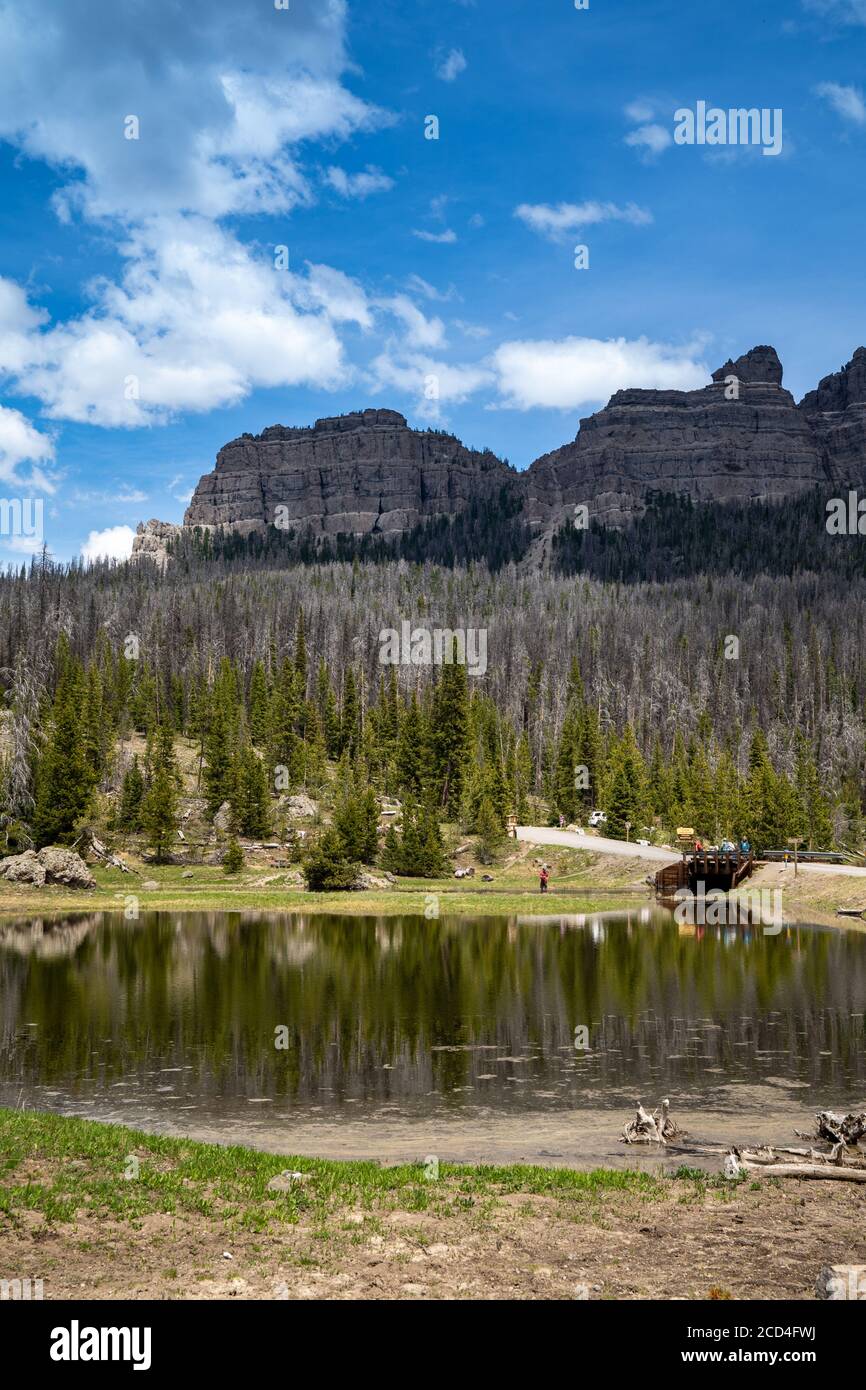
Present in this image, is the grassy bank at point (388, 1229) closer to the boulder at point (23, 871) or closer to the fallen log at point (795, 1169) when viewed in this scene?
the fallen log at point (795, 1169)

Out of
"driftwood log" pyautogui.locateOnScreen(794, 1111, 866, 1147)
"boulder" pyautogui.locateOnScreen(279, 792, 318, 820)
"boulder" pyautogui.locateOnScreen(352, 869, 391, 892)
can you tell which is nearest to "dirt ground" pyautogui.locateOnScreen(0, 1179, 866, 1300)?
"driftwood log" pyautogui.locateOnScreen(794, 1111, 866, 1147)

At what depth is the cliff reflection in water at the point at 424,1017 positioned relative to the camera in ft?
71.1

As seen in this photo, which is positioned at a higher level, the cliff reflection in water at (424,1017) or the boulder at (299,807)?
the boulder at (299,807)

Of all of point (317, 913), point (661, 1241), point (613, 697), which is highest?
point (613, 697)

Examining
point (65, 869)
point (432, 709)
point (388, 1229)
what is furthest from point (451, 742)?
point (388, 1229)

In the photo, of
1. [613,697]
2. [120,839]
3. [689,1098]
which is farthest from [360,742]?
[689,1098]

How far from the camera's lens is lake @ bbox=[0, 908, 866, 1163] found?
1873 centimetres

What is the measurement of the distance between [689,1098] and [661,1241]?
29.9ft

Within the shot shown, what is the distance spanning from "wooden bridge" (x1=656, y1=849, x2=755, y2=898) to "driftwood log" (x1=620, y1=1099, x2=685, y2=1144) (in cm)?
5223

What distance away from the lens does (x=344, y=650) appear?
160 m

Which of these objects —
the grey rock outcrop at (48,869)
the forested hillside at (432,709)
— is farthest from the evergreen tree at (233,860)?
the grey rock outcrop at (48,869)

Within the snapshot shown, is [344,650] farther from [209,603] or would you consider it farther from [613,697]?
[613,697]

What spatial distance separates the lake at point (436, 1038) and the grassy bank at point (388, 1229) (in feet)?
7.81

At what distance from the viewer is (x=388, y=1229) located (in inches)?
478
